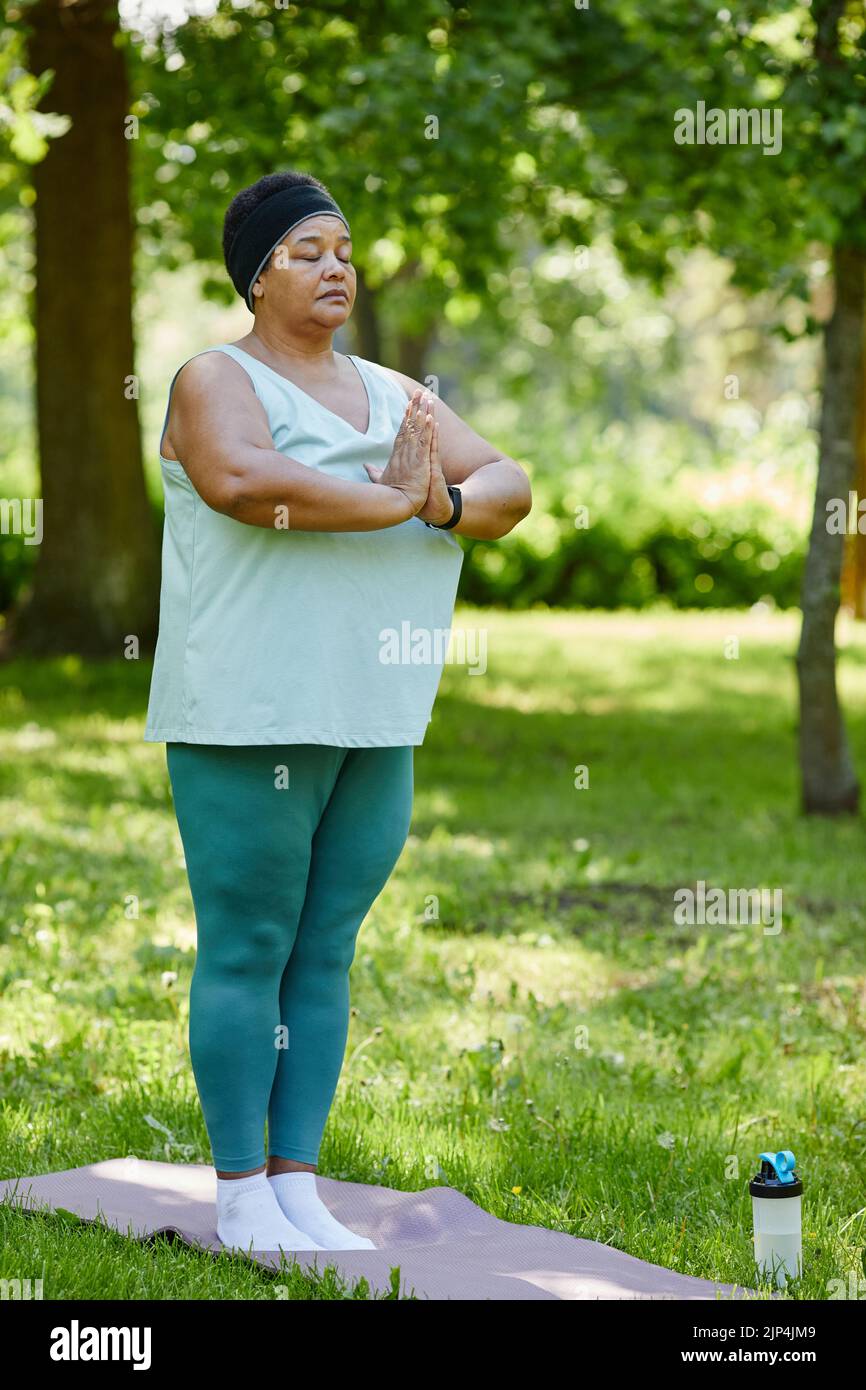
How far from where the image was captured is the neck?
3.57m

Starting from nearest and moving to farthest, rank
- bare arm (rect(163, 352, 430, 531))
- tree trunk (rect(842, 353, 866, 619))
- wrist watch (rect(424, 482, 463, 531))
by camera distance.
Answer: bare arm (rect(163, 352, 430, 531)) < wrist watch (rect(424, 482, 463, 531)) < tree trunk (rect(842, 353, 866, 619))

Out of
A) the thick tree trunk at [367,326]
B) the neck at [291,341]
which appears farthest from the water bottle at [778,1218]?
the thick tree trunk at [367,326]

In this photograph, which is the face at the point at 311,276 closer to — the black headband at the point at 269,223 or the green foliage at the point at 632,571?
the black headband at the point at 269,223

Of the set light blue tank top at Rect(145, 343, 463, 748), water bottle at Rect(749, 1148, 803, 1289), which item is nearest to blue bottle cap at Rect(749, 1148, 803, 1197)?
water bottle at Rect(749, 1148, 803, 1289)

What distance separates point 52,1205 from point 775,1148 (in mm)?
1900

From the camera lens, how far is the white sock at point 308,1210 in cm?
371

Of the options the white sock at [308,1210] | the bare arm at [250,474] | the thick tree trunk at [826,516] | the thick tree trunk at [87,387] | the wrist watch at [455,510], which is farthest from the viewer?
the thick tree trunk at [87,387]

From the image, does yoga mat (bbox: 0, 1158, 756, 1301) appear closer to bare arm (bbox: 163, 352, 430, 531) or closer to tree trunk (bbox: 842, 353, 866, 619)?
bare arm (bbox: 163, 352, 430, 531)

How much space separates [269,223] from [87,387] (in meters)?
10.2

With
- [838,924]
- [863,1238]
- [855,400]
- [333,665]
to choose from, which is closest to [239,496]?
[333,665]

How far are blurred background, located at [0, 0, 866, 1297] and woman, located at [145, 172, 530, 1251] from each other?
54cm

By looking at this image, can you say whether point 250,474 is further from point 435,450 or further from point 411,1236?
point 411,1236

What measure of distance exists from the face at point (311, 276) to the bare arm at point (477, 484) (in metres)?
0.31

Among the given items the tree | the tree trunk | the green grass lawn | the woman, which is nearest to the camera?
the woman
